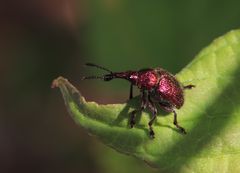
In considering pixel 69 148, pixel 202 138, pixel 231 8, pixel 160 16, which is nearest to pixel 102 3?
pixel 160 16

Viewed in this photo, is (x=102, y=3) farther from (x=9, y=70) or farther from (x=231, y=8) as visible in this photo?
(x=9, y=70)

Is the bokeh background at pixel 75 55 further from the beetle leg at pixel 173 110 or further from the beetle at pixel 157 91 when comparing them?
the beetle leg at pixel 173 110

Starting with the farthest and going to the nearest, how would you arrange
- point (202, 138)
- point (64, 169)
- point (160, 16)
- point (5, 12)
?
point (5, 12), point (64, 169), point (160, 16), point (202, 138)

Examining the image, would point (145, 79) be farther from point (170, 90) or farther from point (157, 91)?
point (170, 90)

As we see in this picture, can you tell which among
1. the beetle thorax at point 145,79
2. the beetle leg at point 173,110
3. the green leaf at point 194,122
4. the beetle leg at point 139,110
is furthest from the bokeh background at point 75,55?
the green leaf at point 194,122

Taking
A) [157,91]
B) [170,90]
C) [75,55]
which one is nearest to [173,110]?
[170,90]
